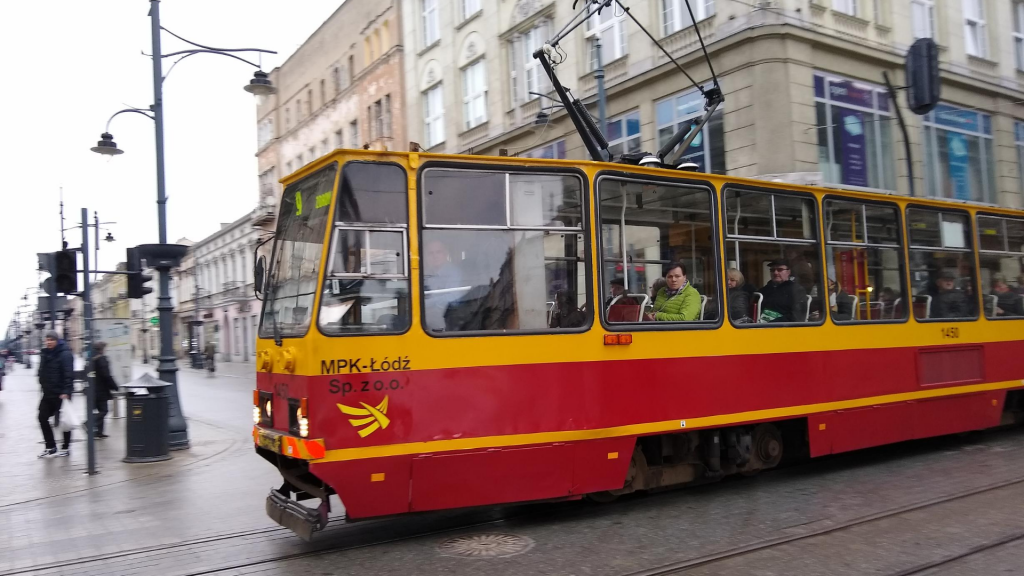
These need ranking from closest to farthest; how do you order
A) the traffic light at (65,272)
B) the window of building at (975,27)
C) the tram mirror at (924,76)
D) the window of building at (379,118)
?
the traffic light at (65,272) → the tram mirror at (924,76) → the window of building at (975,27) → the window of building at (379,118)

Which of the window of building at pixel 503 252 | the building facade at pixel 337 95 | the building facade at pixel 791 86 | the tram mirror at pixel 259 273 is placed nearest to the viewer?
the window of building at pixel 503 252

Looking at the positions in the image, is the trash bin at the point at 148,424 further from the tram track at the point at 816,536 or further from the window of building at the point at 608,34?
the window of building at the point at 608,34

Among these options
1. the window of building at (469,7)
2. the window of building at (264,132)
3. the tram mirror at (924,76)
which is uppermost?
the window of building at (264,132)

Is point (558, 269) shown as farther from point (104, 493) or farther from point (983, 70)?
point (983, 70)

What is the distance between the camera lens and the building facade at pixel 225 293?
53.0 m

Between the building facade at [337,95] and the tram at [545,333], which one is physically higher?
the building facade at [337,95]

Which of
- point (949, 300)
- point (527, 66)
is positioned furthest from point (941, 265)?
point (527, 66)

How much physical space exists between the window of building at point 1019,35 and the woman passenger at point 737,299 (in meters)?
21.5

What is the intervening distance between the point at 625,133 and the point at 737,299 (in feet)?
49.0

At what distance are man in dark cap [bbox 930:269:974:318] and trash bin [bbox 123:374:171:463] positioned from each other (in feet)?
33.3

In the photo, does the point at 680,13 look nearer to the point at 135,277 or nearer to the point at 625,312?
the point at 135,277

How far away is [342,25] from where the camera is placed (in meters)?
39.5

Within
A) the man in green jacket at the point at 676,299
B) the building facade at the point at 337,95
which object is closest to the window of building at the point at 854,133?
the man in green jacket at the point at 676,299

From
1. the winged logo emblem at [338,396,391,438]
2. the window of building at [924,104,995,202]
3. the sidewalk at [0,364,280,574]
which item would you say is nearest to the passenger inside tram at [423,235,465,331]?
the winged logo emblem at [338,396,391,438]
